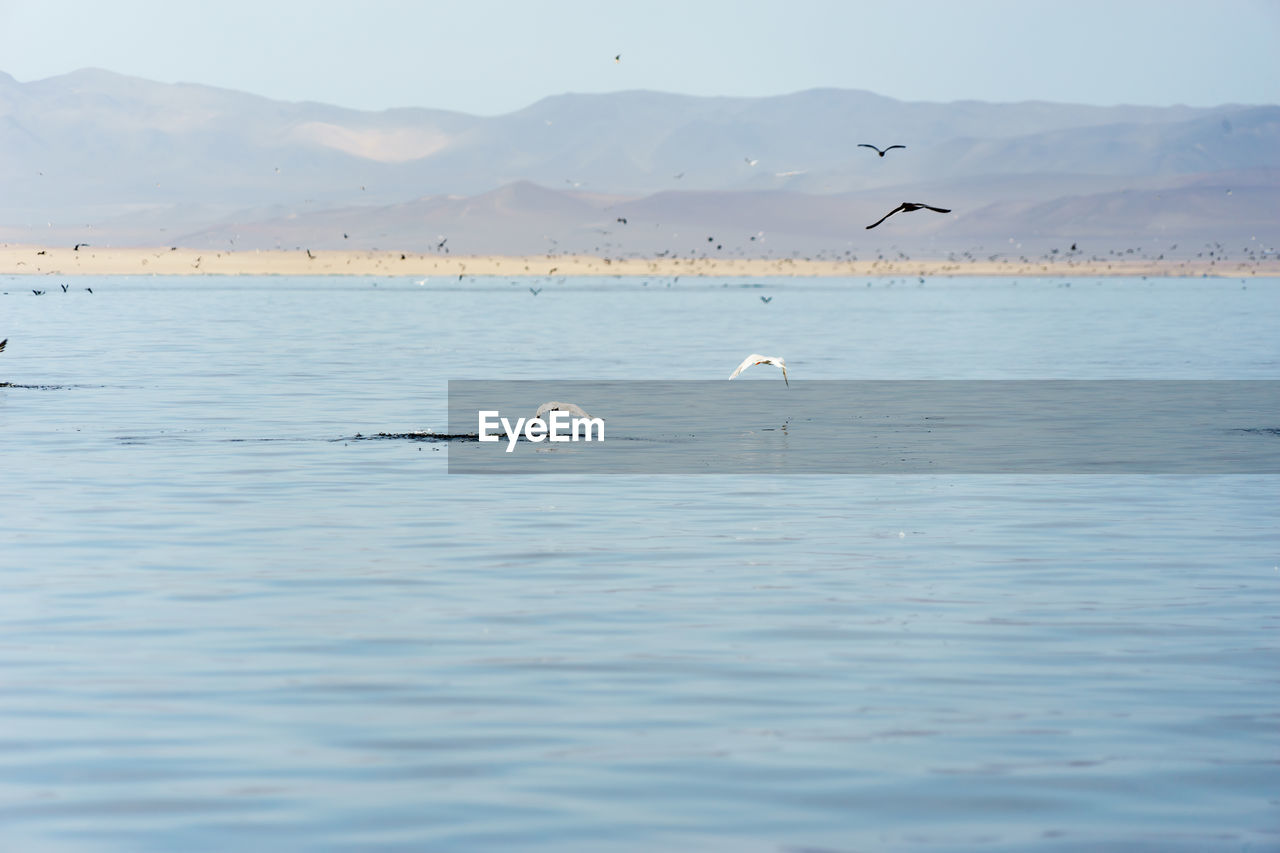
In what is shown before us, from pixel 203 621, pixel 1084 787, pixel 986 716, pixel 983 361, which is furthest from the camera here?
pixel 983 361

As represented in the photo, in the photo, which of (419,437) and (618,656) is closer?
(618,656)

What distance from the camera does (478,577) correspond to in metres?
18.3

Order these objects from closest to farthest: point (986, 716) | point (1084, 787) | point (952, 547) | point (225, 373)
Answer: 1. point (1084, 787)
2. point (986, 716)
3. point (952, 547)
4. point (225, 373)

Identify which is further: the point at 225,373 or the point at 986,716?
the point at 225,373

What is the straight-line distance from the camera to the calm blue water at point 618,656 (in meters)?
10.5

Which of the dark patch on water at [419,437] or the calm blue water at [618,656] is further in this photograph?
the dark patch on water at [419,437]

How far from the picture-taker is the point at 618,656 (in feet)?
47.7

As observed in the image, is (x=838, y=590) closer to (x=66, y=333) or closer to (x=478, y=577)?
(x=478, y=577)

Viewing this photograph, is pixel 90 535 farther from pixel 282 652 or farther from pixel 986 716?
pixel 986 716

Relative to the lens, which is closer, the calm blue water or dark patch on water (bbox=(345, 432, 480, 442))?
the calm blue water

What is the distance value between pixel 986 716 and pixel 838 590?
5.06m

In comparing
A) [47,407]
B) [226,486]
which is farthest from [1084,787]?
[47,407]

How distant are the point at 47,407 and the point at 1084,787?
33071mm

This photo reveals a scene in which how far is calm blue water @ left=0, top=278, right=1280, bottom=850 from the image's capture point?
34.5 feet
